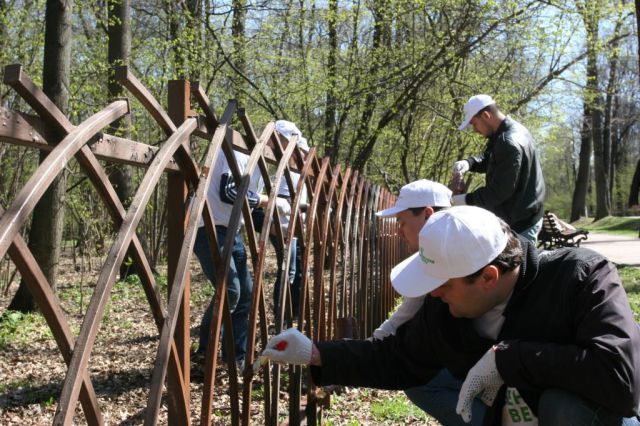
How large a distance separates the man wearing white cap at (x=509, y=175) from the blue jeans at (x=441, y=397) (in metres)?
1.84

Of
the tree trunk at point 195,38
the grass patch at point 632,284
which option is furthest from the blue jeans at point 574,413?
the tree trunk at point 195,38

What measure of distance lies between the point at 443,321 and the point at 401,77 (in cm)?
827

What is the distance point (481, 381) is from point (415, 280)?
1.27 ft

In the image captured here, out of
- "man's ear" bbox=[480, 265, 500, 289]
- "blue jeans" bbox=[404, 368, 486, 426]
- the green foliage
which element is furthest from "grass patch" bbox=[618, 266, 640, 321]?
the green foliage

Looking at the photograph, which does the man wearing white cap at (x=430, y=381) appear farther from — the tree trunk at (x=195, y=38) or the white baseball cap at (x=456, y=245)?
the tree trunk at (x=195, y=38)

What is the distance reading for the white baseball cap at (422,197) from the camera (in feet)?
10.9

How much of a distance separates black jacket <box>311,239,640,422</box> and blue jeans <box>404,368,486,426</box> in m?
0.33

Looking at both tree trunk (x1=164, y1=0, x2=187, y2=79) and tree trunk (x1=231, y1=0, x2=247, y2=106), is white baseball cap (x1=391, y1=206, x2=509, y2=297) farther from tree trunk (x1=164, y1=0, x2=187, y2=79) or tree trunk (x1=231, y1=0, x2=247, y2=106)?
tree trunk (x1=231, y1=0, x2=247, y2=106)

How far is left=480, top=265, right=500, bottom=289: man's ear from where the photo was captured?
7.04 feet

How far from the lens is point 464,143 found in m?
12.7

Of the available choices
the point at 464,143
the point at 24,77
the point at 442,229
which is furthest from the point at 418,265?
the point at 464,143

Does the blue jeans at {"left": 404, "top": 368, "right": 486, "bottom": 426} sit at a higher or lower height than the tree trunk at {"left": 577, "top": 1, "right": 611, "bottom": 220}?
lower

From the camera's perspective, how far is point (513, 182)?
4.56 metres

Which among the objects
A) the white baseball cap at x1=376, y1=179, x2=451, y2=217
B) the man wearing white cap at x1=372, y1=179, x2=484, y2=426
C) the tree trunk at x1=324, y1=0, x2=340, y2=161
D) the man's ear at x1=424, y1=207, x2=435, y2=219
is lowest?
the man wearing white cap at x1=372, y1=179, x2=484, y2=426
